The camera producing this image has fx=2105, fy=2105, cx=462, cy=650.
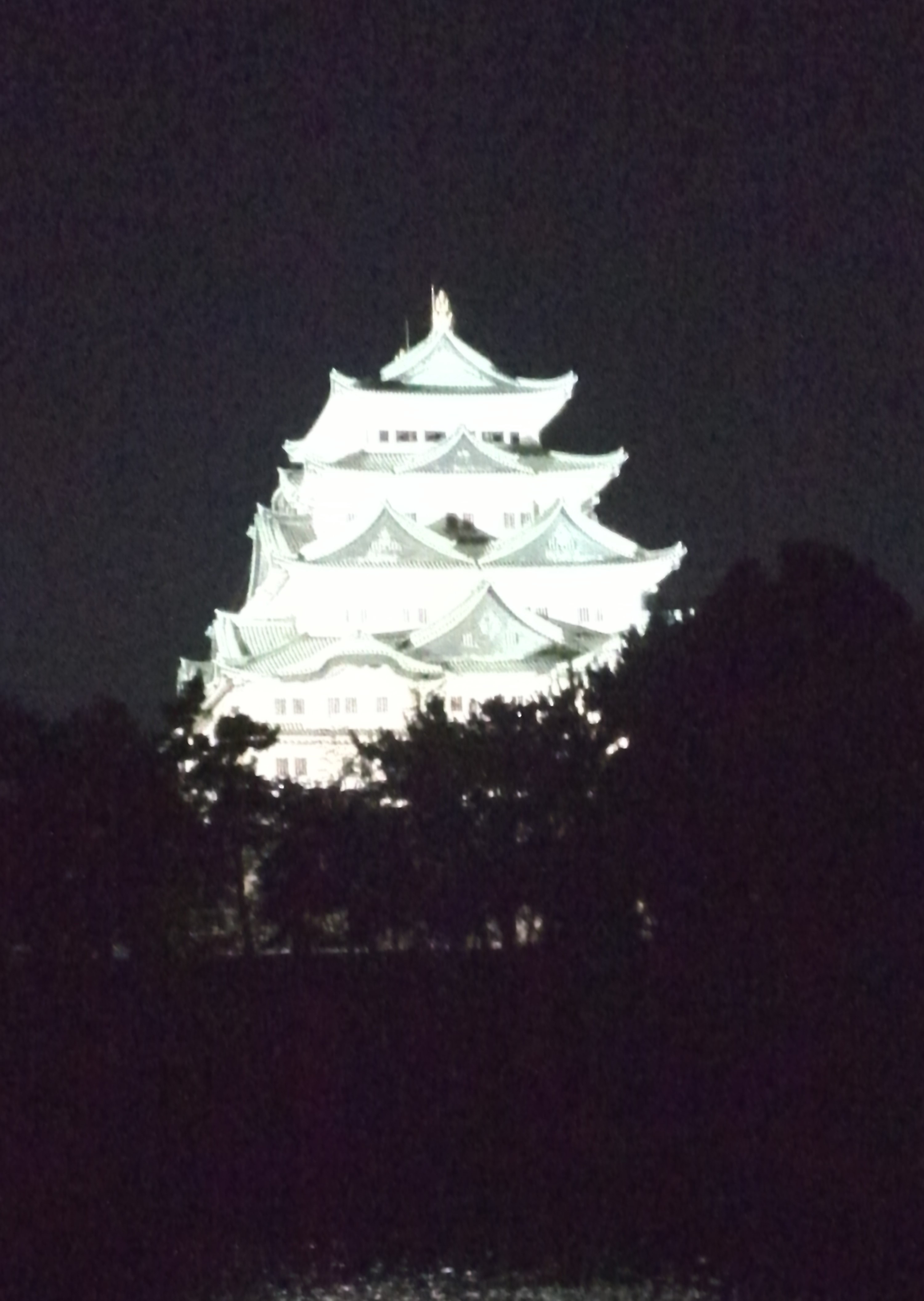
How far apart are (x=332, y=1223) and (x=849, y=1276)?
5.19 meters

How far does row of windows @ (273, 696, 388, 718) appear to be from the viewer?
128ft

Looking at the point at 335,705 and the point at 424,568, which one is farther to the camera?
the point at 424,568

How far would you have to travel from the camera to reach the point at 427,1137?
2267 centimetres

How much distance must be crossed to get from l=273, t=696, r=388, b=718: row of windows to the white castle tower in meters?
0.03

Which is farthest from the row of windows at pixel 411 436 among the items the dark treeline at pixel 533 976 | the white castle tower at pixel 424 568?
the dark treeline at pixel 533 976

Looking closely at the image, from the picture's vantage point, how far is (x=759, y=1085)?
22.4m

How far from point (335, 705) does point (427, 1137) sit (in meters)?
17.2

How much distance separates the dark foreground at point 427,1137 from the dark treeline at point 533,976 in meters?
0.05

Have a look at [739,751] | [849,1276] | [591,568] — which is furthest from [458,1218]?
[591,568]

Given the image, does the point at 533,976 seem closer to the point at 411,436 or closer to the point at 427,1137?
the point at 427,1137

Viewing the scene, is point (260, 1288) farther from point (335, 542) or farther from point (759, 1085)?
point (335, 542)

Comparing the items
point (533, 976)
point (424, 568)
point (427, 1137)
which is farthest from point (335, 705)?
point (427, 1137)

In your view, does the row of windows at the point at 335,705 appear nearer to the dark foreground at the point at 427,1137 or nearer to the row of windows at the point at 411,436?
the row of windows at the point at 411,436

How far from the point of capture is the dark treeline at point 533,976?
2028cm
